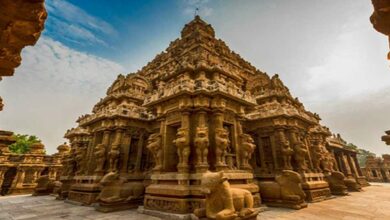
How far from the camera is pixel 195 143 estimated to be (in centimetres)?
808

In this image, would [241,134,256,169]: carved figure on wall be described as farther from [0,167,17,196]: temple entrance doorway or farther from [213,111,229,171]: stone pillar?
[0,167,17,196]: temple entrance doorway

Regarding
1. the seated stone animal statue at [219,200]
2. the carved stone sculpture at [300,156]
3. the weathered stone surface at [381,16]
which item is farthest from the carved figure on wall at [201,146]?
the carved stone sculpture at [300,156]

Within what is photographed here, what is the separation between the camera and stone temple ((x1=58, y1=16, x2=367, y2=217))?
825 cm

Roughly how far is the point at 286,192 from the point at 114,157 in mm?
10156

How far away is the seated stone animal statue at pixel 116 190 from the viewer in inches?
365

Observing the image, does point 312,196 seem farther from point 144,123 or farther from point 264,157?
point 144,123

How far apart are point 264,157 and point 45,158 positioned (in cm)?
2842

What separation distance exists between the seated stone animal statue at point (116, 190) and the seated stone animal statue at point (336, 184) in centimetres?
1419

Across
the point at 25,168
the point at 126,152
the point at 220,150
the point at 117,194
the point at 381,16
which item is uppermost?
the point at 381,16

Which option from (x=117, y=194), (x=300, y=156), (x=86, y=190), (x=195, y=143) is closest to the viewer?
(x=195, y=143)

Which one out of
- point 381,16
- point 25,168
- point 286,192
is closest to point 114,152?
point 286,192

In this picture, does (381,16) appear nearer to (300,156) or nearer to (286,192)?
(286,192)

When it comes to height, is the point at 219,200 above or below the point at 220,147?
below

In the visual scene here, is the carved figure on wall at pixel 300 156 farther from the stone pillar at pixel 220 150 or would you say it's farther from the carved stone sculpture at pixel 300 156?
the stone pillar at pixel 220 150
